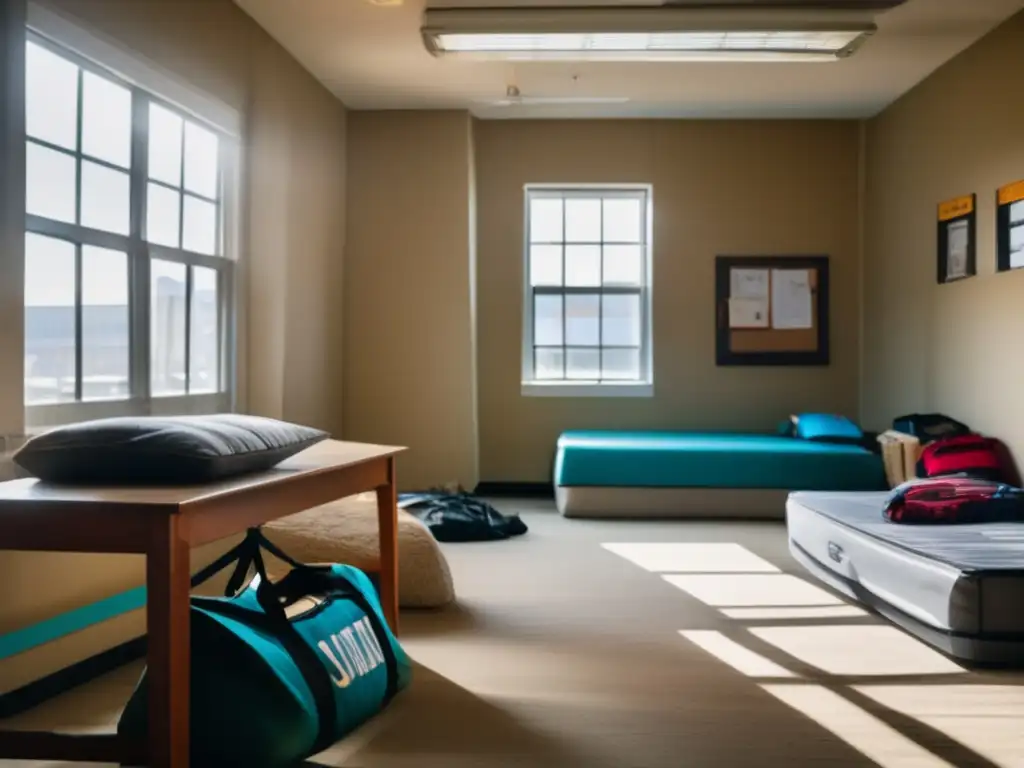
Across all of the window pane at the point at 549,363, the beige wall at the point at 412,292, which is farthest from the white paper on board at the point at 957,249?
the beige wall at the point at 412,292

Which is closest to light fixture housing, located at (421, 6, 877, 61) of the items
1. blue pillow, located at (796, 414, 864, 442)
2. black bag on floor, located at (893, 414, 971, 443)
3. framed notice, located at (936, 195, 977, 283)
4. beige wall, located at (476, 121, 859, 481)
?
framed notice, located at (936, 195, 977, 283)

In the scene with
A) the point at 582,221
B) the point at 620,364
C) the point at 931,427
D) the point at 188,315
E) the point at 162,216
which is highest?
the point at 582,221

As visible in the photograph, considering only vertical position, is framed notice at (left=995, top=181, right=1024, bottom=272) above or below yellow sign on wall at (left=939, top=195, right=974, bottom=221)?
below

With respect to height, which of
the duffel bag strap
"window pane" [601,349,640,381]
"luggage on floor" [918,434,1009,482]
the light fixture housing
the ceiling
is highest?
the ceiling

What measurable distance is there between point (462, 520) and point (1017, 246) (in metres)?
3.36

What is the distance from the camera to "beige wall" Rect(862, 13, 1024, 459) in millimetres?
5047

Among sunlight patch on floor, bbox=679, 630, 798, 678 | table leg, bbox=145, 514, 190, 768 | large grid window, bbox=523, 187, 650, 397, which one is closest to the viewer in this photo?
table leg, bbox=145, 514, 190, 768

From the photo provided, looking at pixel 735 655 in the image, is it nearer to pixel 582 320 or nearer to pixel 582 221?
pixel 582 320

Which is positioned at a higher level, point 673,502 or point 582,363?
point 582,363

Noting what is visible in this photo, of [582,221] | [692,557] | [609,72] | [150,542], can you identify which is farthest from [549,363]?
[150,542]

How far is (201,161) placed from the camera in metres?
4.77

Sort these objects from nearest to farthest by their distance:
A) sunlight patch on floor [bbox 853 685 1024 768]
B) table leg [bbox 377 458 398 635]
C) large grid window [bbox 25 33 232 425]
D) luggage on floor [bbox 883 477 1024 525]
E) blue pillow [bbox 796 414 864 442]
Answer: sunlight patch on floor [bbox 853 685 1024 768] < table leg [bbox 377 458 398 635] < large grid window [bbox 25 33 232 425] < luggage on floor [bbox 883 477 1024 525] < blue pillow [bbox 796 414 864 442]

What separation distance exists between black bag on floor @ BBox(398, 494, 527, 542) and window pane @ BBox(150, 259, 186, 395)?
1618mm

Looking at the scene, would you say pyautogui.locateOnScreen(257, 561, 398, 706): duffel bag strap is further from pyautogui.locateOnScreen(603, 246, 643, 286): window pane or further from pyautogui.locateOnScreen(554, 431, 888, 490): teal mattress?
pyautogui.locateOnScreen(603, 246, 643, 286): window pane
